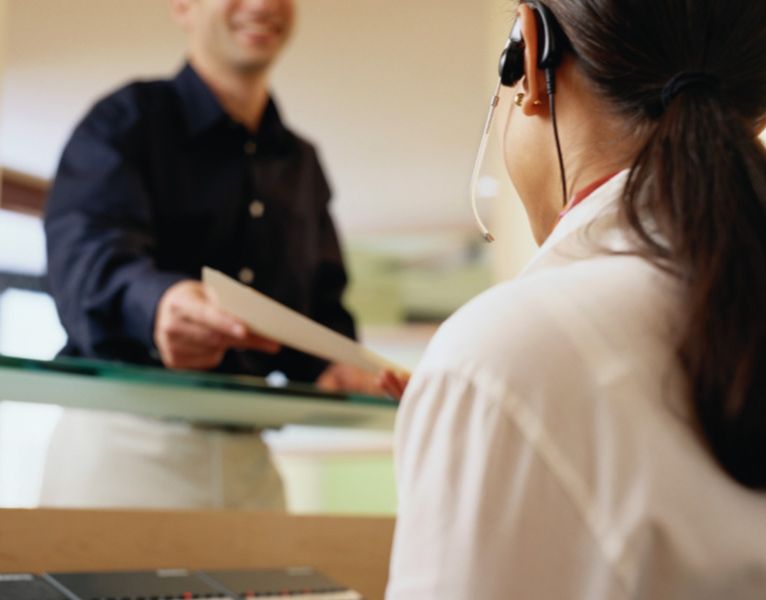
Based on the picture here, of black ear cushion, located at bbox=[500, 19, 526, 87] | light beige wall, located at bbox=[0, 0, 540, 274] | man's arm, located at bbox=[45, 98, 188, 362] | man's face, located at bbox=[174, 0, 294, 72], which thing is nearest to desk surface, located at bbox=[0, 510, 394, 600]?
man's arm, located at bbox=[45, 98, 188, 362]

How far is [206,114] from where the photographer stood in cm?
171

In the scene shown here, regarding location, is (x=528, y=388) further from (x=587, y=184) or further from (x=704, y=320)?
(x=587, y=184)

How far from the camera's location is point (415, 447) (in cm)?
54

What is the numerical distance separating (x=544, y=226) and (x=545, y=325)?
25 cm

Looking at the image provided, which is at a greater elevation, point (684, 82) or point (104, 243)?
point (684, 82)

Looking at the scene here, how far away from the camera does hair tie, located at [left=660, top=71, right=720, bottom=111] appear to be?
0.65 metres

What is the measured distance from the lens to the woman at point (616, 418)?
0.51 meters

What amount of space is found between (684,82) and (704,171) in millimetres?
81

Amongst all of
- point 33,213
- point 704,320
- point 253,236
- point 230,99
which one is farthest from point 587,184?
point 33,213

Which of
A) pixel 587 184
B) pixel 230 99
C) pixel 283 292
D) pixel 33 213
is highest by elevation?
pixel 587 184

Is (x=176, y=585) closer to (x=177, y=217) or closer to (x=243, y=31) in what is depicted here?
(x=177, y=217)

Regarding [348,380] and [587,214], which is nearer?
[587,214]

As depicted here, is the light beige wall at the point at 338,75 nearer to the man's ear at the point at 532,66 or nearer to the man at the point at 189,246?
the man at the point at 189,246

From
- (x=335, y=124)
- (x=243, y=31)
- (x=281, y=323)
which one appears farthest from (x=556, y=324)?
(x=335, y=124)
